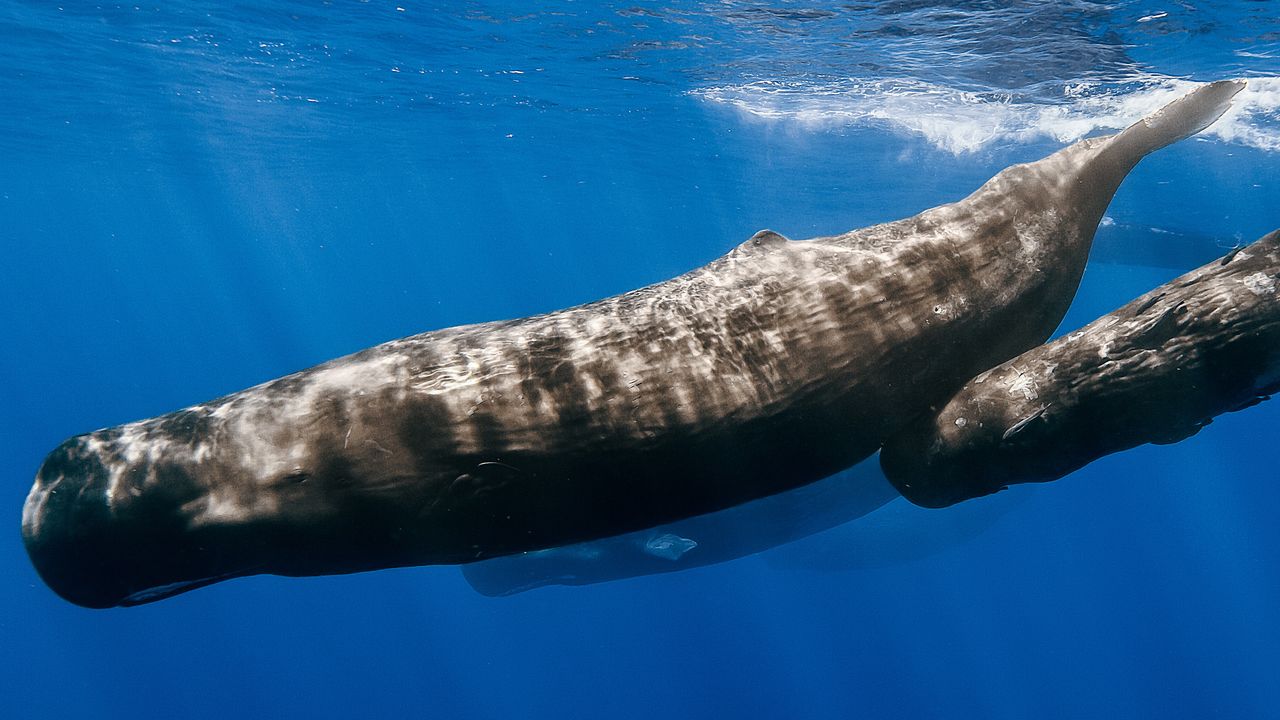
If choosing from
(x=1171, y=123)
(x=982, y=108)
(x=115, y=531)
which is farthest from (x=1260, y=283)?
(x=982, y=108)

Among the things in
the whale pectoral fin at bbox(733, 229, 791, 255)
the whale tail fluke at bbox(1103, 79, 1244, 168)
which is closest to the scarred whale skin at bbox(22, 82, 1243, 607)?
the whale pectoral fin at bbox(733, 229, 791, 255)

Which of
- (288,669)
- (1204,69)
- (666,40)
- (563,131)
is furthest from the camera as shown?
(288,669)

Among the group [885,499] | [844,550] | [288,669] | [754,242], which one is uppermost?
[754,242]

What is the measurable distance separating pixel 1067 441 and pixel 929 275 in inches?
39.0

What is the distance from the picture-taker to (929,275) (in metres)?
3.65

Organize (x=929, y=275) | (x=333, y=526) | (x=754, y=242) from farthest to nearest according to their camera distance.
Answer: (x=754, y=242), (x=929, y=275), (x=333, y=526)

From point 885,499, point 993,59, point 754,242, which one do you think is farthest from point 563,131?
point 754,242

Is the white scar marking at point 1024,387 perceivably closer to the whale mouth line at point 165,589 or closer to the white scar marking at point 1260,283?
the white scar marking at point 1260,283

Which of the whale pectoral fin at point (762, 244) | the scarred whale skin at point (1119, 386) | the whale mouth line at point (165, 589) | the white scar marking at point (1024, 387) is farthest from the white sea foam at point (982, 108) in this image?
the whale mouth line at point (165, 589)

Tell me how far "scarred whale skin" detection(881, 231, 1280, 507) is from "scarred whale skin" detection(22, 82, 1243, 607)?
0.81ft

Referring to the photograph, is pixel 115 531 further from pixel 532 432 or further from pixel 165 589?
pixel 532 432

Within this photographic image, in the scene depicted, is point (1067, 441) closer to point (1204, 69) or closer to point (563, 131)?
point (1204, 69)

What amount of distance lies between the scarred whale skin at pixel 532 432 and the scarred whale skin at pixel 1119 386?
0.25m

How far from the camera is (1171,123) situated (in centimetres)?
422
